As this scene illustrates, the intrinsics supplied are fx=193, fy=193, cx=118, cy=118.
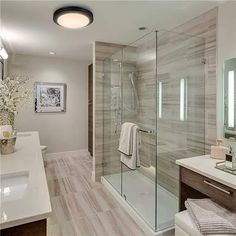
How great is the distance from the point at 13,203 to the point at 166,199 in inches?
80.9

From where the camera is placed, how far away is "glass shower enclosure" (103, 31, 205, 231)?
2283 millimetres

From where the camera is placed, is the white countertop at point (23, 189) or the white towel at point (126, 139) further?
the white towel at point (126, 139)

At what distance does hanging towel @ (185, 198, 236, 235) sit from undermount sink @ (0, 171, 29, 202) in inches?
44.9

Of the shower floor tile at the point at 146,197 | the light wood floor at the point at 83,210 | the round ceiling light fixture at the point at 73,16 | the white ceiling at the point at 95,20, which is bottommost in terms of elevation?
the light wood floor at the point at 83,210

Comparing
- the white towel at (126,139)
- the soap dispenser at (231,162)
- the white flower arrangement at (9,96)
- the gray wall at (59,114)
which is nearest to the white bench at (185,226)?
the soap dispenser at (231,162)

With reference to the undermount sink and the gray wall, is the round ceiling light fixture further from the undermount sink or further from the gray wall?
the gray wall

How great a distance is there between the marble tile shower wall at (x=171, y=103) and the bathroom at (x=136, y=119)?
14mm

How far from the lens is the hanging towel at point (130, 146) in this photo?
2.58 metres

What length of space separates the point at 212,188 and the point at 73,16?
6.83 feet

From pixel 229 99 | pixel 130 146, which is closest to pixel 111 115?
pixel 130 146

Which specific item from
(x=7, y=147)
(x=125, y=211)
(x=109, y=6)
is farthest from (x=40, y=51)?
(x=125, y=211)

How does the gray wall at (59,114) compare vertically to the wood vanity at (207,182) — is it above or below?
above

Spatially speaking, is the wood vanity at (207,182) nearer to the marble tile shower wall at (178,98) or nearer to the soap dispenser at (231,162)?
the soap dispenser at (231,162)

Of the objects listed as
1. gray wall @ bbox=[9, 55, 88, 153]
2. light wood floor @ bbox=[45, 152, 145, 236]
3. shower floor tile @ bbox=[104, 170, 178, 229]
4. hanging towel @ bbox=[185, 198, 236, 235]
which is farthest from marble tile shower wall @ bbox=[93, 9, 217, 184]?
gray wall @ bbox=[9, 55, 88, 153]
